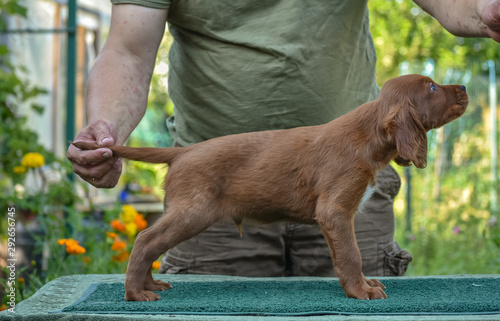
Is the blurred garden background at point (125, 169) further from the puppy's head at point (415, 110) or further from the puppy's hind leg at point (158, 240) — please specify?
the puppy's head at point (415, 110)

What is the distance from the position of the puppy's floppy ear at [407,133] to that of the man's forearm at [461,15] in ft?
1.57

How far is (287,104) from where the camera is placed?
9.34ft

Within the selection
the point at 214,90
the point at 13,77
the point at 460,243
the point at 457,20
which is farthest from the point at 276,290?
the point at 460,243

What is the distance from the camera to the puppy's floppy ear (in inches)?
86.6

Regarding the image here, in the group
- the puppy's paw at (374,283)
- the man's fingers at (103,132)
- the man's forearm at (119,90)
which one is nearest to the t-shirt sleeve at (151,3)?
the man's forearm at (119,90)

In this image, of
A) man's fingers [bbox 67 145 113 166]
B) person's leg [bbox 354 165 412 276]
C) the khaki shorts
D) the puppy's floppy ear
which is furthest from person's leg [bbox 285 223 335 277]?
man's fingers [bbox 67 145 113 166]

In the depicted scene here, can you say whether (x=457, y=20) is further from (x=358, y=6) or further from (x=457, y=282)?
(x=457, y=282)

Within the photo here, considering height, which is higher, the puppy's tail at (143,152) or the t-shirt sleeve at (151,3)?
the t-shirt sleeve at (151,3)

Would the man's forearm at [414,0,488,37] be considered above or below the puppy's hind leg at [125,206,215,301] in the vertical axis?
above

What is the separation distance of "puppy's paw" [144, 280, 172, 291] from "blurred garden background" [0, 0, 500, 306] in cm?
99

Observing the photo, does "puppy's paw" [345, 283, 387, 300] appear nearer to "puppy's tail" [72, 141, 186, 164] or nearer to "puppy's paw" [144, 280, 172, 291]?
"puppy's paw" [144, 280, 172, 291]

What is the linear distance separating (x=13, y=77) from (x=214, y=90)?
292cm

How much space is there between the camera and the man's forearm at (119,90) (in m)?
2.68

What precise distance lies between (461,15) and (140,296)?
1.68m
